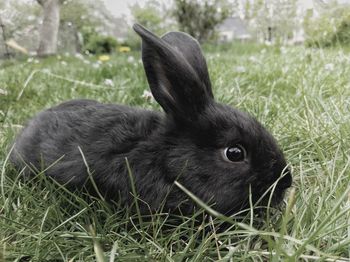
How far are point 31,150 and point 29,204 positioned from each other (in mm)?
483

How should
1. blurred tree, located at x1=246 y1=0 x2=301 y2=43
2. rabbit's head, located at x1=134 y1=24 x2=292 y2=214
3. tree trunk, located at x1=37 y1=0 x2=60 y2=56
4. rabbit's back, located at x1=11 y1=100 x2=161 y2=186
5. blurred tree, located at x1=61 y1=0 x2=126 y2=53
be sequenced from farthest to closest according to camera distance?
blurred tree, located at x1=61 y1=0 x2=126 y2=53 → blurred tree, located at x1=246 y1=0 x2=301 y2=43 → tree trunk, located at x1=37 y1=0 x2=60 y2=56 → rabbit's back, located at x1=11 y1=100 x2=161 y2=186 → rabbit's head, located at x1=134 y1=24 x2=292 y2=214

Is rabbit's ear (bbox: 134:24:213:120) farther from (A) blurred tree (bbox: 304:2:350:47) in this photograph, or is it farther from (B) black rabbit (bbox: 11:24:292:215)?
(A) blurred tree (bbox: 304:2:350:47)

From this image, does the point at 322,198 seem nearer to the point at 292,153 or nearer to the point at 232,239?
the point at 232,239

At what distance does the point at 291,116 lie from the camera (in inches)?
132

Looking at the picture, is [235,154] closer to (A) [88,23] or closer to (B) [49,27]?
(B) [49,27]

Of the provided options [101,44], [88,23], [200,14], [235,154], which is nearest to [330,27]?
[235,154]

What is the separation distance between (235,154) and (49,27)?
26.0 ft

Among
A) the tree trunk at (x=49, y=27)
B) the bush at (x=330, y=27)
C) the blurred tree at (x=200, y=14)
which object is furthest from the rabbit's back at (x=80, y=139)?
the blurred tree at (x=200, y=14)

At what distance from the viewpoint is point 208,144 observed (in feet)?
7.41

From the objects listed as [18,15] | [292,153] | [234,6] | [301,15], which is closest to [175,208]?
[292,153]

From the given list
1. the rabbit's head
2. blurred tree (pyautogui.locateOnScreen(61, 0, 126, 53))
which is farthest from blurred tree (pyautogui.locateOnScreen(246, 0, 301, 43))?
the rabbit's head

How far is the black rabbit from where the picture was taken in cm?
216

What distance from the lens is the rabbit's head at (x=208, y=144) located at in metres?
2.15

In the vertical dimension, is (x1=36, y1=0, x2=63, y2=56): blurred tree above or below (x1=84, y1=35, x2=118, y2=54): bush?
above
